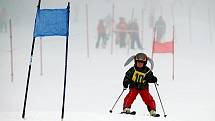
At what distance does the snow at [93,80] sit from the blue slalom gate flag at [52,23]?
0.76 meters

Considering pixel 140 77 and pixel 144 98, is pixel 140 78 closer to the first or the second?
pixel 140 77

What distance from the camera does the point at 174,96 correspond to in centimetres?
577

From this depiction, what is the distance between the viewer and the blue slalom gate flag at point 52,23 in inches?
163

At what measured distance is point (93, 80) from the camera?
6617 millimetres

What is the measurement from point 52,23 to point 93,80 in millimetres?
2549

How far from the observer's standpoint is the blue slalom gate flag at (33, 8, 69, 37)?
413 centimetres

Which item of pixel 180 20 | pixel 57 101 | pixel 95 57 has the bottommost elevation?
pixel 57 101

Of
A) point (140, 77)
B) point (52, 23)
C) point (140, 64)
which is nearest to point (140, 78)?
point (140, 77)

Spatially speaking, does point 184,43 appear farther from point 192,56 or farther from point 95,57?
point 95,57

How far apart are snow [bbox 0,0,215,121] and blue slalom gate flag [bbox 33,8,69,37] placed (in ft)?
2.50

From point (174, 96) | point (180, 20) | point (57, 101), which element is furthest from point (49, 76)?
point (180, 20)

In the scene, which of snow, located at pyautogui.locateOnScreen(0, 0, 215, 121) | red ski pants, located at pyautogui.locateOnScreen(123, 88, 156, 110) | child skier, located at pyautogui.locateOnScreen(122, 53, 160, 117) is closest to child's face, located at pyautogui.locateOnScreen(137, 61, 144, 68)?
child skier, located at pyautogui.locateOnScreen(122, 53, 160, 117)

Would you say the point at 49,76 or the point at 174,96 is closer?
the point at 174,96

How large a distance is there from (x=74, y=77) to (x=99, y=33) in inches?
137
